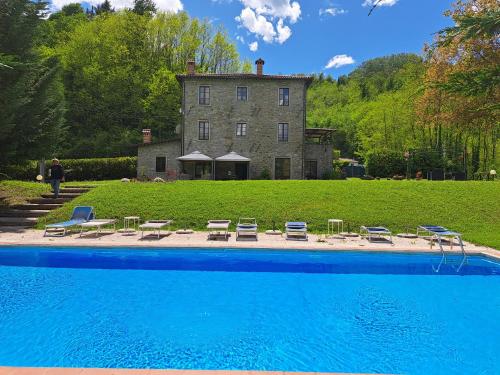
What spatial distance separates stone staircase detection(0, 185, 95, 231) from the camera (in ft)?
43.7

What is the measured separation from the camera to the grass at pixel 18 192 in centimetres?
1548

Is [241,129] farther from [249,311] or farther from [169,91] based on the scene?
[249,311]

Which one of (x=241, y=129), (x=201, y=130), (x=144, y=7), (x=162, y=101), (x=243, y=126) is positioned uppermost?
(x=144, y=7)

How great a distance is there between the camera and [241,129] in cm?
2723

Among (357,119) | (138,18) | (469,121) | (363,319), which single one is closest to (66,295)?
(363,319)

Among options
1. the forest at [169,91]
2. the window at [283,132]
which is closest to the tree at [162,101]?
the forest at [169,91]

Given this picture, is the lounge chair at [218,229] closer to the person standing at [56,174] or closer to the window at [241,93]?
the person standing at [56,174]

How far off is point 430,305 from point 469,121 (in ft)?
66.5

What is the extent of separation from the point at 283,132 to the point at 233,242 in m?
18.1

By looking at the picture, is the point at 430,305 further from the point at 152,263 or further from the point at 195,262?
the point at 152,263

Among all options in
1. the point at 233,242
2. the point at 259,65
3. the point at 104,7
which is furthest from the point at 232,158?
the point at 104,7

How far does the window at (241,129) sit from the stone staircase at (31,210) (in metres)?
13.3

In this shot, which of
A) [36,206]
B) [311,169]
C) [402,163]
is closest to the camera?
[36,206]

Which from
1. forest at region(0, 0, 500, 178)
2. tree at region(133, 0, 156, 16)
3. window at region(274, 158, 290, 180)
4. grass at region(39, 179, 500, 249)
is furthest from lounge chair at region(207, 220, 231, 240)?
tree at region(133, 0, 156, 16)
